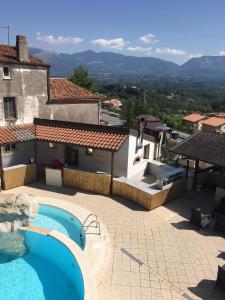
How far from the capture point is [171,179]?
2042 cm

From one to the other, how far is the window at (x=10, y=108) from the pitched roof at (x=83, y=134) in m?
2.20

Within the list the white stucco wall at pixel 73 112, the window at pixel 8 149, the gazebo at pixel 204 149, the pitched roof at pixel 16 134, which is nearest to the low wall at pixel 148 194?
the gazebo at pixel 204 149

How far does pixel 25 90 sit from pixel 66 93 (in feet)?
16.9

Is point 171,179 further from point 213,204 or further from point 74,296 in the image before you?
point 74,296

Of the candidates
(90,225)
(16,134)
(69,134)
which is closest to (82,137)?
(69,134)

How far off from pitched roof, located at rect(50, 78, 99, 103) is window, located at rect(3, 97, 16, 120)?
367 centimetres

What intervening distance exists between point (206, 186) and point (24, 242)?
14.1m

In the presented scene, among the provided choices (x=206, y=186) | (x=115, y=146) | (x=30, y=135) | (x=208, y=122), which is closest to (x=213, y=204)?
(x=206, y=186)

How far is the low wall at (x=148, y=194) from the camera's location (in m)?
18.5

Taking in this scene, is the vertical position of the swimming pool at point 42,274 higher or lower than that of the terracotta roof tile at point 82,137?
lower

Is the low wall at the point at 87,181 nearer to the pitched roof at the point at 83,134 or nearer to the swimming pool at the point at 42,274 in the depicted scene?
the pitched roof at the point at 83,134

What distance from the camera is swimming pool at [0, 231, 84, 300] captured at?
12.2 meters

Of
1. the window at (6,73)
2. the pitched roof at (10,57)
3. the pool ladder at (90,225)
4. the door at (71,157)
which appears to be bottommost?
the pool ladder at (90,225)

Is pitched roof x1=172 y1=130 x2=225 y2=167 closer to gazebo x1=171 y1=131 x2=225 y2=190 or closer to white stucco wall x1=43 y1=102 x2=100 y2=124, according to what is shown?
gazebo x1=171 y1=131 x2=225 y2=190
